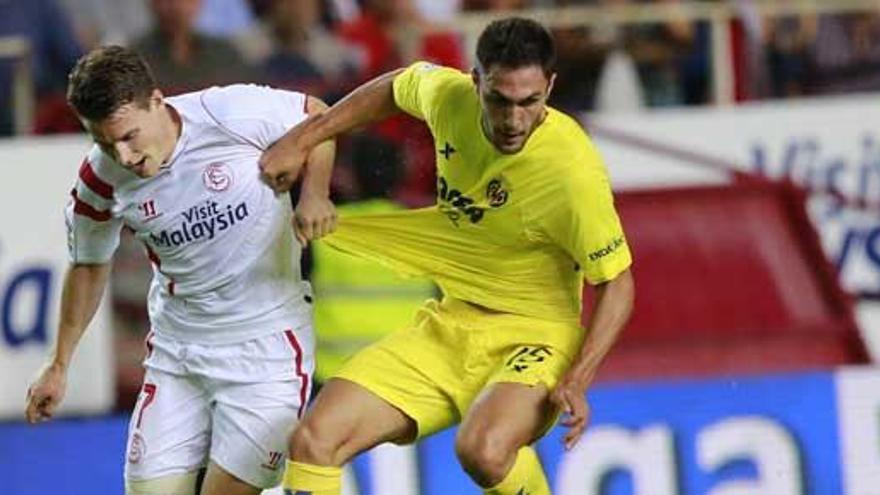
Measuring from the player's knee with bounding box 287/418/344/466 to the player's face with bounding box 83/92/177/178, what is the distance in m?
0.74

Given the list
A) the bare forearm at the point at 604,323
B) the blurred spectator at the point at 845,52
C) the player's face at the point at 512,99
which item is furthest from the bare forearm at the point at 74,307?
the blurred spectator at the point at 845,52

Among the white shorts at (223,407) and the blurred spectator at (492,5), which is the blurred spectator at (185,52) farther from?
the white shorts at (223,407)

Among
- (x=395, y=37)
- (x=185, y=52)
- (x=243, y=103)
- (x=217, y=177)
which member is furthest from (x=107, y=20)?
(x=217, y=177)

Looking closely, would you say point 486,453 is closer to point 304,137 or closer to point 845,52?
point 304,137

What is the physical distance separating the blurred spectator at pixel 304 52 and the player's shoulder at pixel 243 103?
2780 mm

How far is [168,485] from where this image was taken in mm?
6395

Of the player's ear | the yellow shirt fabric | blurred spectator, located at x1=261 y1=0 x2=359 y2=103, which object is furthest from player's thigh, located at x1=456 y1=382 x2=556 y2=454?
blurred spectator, located at x1=261 y1=0 x2=359 y2=103

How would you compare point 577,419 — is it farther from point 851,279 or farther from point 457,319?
point 851,279

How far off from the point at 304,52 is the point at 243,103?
3.06 m

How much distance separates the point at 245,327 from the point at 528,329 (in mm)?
723

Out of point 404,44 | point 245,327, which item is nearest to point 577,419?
point 245,327

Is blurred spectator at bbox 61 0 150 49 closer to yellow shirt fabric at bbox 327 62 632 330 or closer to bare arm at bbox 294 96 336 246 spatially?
yellow shirt fabric at bbox 327 62 632 330

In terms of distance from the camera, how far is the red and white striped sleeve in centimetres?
622

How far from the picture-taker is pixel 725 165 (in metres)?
9.16
